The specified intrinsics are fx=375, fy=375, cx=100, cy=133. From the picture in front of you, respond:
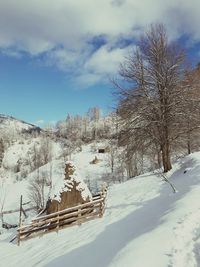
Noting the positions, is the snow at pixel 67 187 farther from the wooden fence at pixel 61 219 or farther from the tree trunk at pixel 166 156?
the tree trunk at pixel 166 156

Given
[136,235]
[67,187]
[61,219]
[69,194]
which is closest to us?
[136,235]

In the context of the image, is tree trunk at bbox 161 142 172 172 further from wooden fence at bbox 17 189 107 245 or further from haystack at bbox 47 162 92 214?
haystack at bbox 47 162 92 214

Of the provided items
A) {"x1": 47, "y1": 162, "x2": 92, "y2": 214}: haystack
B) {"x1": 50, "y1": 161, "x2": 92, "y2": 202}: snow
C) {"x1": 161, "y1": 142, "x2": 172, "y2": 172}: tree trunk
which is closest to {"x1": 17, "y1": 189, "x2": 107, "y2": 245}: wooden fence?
{"x1": 47, "y1": 162, "x2": 92, "y2": 214}: haystack

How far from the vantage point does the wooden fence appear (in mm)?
20359

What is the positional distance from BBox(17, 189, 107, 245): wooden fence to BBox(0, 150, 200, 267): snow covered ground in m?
0.53

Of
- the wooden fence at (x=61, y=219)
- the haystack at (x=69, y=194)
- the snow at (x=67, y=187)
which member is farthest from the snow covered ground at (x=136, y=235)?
the haystack at (x=69, y=194)

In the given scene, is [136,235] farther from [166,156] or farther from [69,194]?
[166,156]

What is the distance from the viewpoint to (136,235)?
12.5 meters

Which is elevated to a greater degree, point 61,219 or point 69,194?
point 69,194

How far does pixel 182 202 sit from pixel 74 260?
4.62m

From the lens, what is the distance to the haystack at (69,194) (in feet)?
70.6

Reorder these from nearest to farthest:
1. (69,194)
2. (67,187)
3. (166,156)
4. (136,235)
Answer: (136,235)
(69,194)
(67,187)
(166,156)

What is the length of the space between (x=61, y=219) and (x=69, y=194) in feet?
5.25

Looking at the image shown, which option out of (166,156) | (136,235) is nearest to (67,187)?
(166,156)
